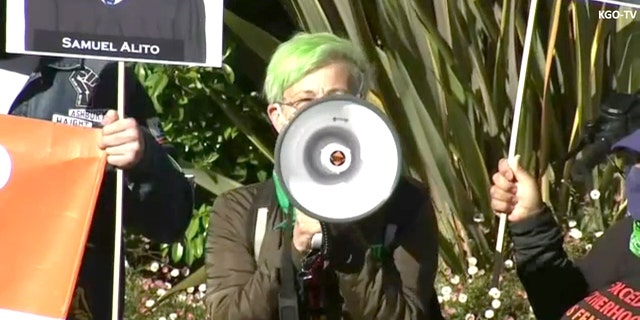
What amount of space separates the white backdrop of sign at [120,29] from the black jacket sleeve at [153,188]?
0.13 metres

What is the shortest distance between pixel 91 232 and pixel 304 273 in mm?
641

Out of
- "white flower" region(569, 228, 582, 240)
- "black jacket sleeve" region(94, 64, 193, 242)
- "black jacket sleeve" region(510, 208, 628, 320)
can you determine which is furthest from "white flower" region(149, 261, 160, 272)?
"black jacket sleeve" region(510, 208, 628, 320)

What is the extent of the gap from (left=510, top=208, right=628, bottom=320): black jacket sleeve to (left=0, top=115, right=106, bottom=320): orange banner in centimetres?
98

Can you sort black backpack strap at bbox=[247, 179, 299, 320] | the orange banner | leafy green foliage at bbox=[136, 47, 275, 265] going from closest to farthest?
black backpack strap at bbox=[247, 179, 299, 320], the orange banner, leafy green foliage at bbox=[136, 47, 275, 265]

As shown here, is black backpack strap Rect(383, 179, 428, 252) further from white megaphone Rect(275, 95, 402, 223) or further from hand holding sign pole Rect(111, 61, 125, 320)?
hand holding sign pole Rect(111, 61, 125, 320)

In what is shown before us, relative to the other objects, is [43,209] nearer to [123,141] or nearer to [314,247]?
[123,141]

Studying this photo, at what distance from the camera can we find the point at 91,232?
3189 millimetres

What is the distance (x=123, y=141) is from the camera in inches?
117

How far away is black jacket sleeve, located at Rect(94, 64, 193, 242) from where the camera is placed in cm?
306

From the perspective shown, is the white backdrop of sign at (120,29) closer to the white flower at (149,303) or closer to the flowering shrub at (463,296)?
the flowering shrub at (463,296)

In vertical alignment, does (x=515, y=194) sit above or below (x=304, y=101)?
below

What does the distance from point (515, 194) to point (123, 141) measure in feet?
2.87

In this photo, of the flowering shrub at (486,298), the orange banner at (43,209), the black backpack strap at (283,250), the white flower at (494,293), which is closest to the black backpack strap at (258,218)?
the black backpack strap at (283,250)

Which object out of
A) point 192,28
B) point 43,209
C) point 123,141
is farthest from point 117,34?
point 43,209
